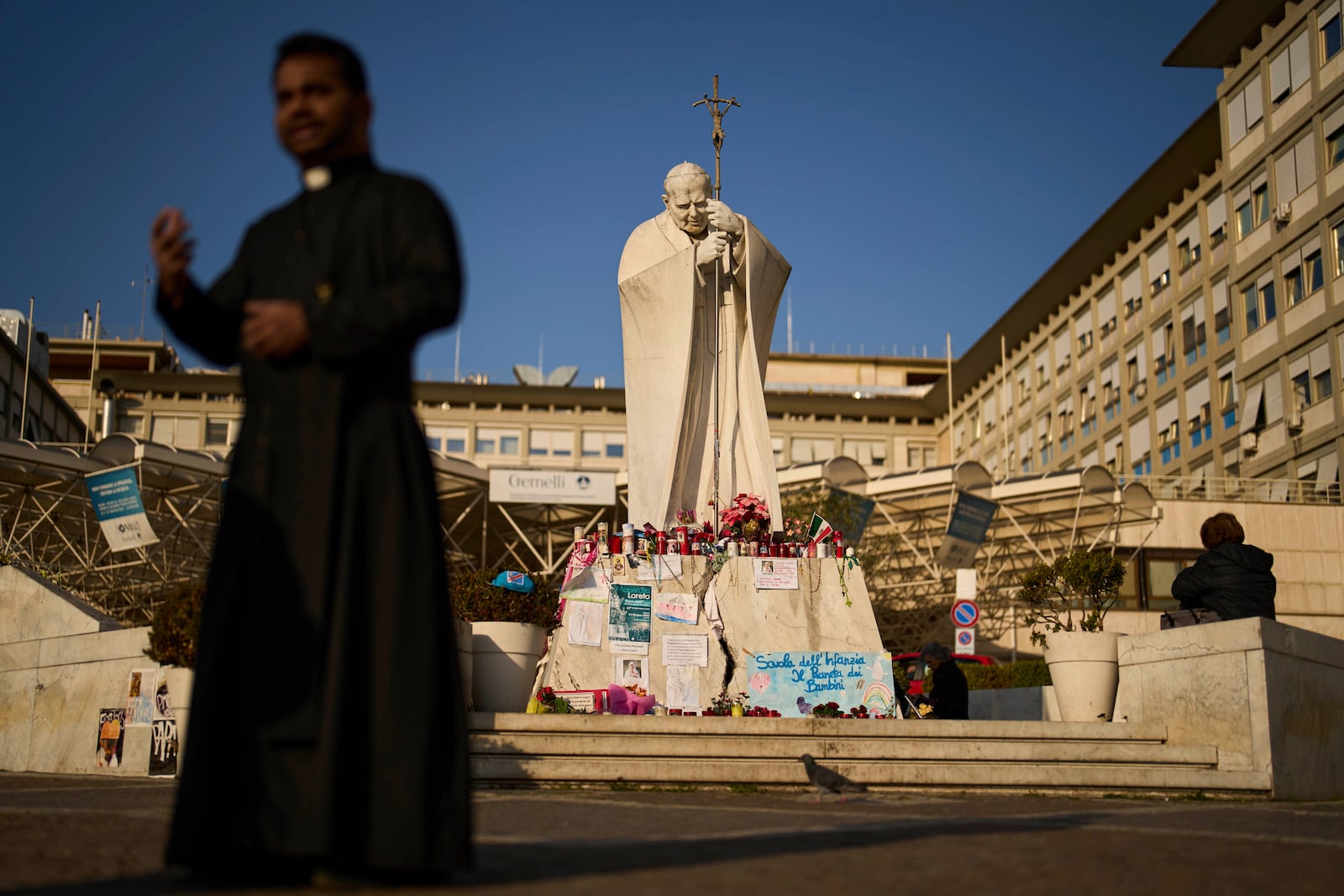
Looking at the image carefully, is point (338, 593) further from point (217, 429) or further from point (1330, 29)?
point (217, 429)

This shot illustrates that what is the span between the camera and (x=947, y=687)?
1292 centimetres

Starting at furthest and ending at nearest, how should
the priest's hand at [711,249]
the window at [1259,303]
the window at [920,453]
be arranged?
the window at [920,453] → the window at [1259,303] → the priest's hand at [711,249]

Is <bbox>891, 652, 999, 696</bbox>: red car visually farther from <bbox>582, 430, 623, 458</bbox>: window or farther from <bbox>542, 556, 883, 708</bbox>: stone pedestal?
<bbox>582, 430, 623, 458</bbox>: window

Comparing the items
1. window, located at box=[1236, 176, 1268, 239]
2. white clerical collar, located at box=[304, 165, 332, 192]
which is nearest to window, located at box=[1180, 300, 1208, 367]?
window, located at box=[1236, 176, 1268, 239]

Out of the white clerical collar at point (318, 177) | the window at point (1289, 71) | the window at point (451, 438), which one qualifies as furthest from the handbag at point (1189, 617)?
the window at point (451, 438)

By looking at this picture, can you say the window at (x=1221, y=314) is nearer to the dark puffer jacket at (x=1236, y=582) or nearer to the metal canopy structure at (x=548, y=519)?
the metal canopy structure at (x=548, y=519)

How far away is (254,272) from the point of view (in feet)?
13.1

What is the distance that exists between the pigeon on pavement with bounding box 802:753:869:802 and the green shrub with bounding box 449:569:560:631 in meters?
4.07

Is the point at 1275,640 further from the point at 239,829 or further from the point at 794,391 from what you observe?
the point at 794,391

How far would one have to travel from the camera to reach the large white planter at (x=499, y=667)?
469 inches

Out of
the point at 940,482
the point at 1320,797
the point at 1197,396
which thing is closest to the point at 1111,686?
the point at 1320,797

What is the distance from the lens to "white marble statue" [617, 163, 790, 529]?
14867 mm

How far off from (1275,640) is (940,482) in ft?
97.7

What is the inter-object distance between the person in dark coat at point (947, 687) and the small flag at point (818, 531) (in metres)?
1.57
